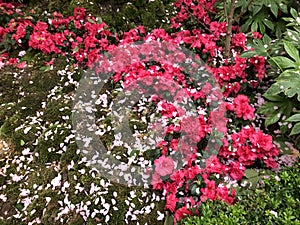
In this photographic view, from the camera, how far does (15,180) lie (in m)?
2.95

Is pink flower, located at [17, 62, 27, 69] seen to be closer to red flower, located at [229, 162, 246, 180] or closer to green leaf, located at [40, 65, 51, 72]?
green leaf, located at [40, 65, 51, 72]

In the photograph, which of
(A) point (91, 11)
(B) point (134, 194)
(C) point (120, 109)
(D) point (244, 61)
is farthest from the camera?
(A) point (91, 11)

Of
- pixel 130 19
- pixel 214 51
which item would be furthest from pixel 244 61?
pixel 130 19

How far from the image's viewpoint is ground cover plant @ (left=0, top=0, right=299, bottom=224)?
8.88 feet

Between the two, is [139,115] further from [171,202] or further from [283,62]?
[283,62]

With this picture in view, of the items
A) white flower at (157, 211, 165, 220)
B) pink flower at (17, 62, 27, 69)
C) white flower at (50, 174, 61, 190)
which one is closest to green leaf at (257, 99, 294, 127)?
white flower at (157, 211, 165, 220)

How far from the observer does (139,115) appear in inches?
128

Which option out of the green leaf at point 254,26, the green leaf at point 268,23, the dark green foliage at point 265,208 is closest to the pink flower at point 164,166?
the dark green foliage at point 265,208

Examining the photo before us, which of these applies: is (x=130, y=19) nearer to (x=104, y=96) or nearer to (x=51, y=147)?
(x=104, y=96)

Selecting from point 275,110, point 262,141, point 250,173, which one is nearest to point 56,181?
point 250,173

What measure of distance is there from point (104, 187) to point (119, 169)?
19cm

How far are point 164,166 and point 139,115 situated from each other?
2.17 ft

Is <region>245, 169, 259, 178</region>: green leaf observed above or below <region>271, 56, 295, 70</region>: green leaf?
below

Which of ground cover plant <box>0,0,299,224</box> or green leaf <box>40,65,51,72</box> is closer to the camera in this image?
ground cover plant <box>0,0,299,224</box>
